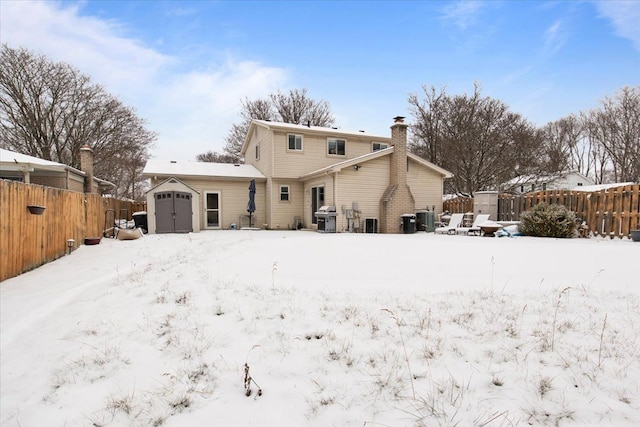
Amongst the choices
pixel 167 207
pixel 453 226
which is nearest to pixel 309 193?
pixel 167 207

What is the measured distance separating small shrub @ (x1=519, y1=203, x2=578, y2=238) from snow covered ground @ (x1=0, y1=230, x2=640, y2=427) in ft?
19.6

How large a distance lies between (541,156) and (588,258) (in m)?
20.3

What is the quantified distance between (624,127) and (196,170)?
33169 mm

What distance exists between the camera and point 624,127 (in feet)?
83.8

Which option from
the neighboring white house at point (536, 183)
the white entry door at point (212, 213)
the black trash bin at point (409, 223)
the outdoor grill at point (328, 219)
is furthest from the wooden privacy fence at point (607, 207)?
the white entry door at point (212, 213)

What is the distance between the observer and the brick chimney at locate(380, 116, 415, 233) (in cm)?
1480

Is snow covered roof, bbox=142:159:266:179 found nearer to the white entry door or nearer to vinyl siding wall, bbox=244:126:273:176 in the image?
vinyl siding wall, bbox=244:126:273:176

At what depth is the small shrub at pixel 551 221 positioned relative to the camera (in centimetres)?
1058

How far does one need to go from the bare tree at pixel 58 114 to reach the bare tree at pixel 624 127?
38.5m

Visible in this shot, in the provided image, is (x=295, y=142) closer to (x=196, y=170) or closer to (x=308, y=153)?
(x=308, y=153)

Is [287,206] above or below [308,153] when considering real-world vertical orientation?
below

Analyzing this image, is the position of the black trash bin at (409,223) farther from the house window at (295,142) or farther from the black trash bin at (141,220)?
the black trash bin at (141,220)

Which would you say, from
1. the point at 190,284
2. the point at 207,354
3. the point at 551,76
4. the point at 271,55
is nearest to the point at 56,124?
the point at 271,55

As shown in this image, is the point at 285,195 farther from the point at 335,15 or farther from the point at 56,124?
the point at 56,124
